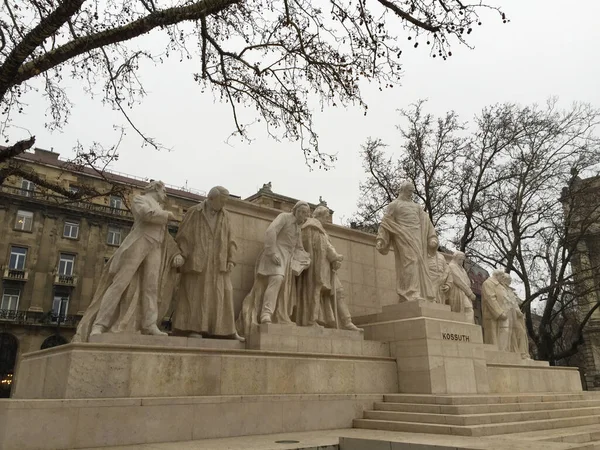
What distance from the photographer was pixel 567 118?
21781 millimetres

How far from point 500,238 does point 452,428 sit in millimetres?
18079

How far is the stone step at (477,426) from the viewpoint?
7.04m

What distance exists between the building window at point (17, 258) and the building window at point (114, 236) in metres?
5.83

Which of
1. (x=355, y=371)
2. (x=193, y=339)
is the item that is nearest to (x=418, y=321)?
(x=355, y=371)

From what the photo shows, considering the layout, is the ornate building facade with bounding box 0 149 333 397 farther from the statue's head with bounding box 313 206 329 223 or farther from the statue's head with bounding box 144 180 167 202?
the statue's head with bounding box 144 180 167 202

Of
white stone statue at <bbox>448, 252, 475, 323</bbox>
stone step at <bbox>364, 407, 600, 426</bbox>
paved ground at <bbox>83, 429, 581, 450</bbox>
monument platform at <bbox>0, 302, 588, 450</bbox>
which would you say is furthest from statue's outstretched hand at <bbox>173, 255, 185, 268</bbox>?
white stone statue at <bbox>448, 252, 475, 323</bbox>

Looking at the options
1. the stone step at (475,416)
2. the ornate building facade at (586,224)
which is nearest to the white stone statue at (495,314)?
the stone step at (475,416)

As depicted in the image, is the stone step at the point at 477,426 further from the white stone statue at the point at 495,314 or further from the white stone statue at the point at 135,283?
the white stone statue at the point at 495,314

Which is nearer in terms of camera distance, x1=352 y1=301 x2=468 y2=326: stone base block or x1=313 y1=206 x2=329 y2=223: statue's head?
x1=352 y1=301 x2=468 y2=326: stone base block

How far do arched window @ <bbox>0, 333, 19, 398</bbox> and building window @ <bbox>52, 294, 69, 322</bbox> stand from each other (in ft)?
10.1

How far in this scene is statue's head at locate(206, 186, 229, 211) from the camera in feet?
30.4

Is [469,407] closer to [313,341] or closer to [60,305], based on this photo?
[313,341]

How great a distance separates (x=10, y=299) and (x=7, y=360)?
4.20 m

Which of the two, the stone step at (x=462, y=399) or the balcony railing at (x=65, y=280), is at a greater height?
the balcony railing at (x=65, y=280)
